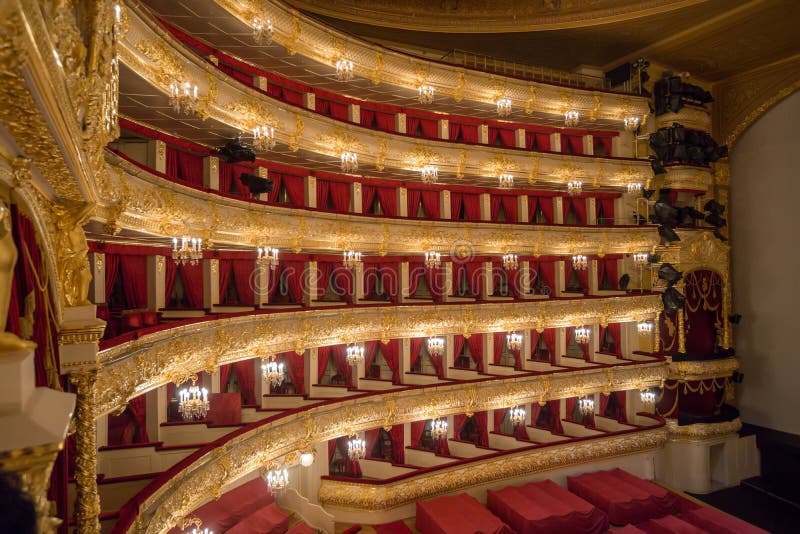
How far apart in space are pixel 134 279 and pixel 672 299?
19.3 m

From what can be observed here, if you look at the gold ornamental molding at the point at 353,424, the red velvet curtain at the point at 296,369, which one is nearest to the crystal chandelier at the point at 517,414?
the gold ornamental molding at the point at 353,424

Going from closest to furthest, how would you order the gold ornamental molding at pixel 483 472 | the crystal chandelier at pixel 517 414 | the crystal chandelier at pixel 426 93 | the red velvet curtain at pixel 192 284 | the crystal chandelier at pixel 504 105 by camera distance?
the red velvet curtain at pixel 192 284, the gold ornamental molding at pixel 483 472, the crystal chandelier at pixel 426 93, the crystal chandelier at pixel 517 414, the crystal chandelier at pixel 504 105

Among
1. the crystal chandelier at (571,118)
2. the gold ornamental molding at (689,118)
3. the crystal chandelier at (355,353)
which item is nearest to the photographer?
the crystal chandelier at (355,353)

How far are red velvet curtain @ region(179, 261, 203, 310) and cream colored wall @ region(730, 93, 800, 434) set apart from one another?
891 inches

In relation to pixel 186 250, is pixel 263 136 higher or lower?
higher

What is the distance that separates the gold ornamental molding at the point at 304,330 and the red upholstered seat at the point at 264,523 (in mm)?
4012

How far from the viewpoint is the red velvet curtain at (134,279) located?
389 inches

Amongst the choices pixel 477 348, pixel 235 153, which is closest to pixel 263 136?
pixel 235 153

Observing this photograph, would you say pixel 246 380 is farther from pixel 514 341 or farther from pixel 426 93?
pixel 426 93

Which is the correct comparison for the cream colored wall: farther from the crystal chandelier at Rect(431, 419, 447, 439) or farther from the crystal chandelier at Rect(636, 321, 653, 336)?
the crystal chandelier at Rect(431, 419, 447, 439)

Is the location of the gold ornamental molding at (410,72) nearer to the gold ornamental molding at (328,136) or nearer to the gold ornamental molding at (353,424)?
the gold ornamental molding at (328,136)

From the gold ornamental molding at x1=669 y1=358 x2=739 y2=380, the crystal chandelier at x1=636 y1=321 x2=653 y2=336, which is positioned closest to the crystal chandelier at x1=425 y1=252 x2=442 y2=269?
the crystal chandelier at x1=636 y1=321 x2=653 y2=336

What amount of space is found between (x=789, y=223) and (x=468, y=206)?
44.4ft

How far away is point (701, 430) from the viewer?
1817cm
